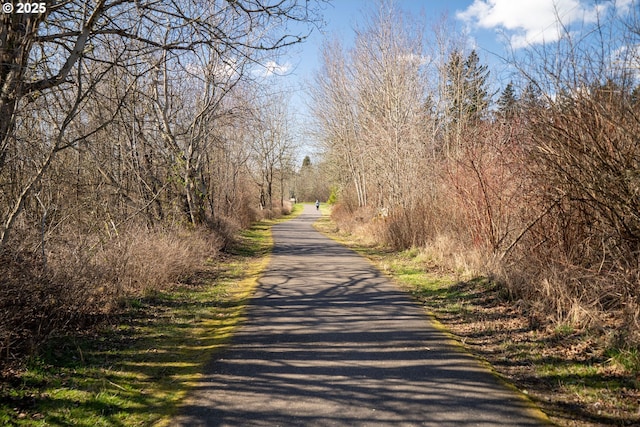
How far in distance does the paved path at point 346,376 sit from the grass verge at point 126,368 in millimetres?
337

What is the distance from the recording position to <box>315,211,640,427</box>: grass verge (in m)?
3.86

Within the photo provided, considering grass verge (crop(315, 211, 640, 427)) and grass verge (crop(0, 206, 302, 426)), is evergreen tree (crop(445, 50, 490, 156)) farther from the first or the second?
grass verge (crop(0, 206, 302, 426))

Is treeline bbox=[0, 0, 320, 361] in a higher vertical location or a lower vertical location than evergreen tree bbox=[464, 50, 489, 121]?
lower

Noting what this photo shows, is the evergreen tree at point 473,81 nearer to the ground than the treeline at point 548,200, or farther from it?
farther from it

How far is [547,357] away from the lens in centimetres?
504

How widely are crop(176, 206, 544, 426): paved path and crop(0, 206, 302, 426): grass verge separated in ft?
1.11

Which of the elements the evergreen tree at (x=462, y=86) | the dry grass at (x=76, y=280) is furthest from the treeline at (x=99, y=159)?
the evergreen tree at (x=462, y=86)

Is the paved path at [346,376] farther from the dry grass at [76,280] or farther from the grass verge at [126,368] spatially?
the dry grass at [76,280]

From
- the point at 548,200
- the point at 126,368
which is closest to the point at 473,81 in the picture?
the point at 548,200

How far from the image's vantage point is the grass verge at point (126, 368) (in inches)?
149

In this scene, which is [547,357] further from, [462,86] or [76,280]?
[462,86]

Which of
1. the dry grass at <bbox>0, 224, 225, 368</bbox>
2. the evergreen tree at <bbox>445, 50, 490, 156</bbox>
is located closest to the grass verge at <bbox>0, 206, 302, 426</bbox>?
the dry grass at <bbox>0, 224, 225, 368</bbox>

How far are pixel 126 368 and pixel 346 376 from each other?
2.43 meters

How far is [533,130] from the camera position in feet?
22.2
